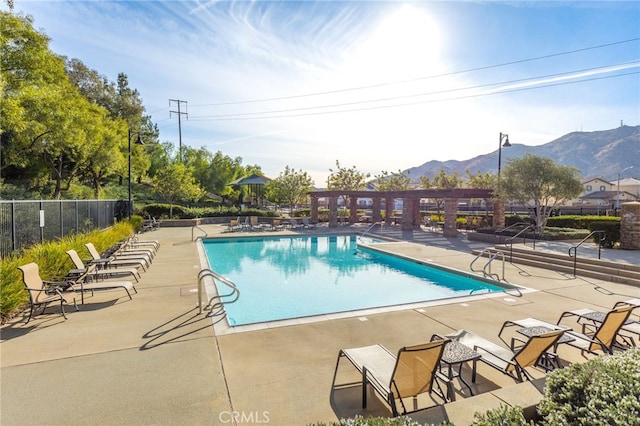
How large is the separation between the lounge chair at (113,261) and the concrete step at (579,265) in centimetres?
1079

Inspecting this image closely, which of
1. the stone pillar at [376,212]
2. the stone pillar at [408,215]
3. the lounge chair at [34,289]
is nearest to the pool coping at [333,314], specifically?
the lounge chair at [34,289]

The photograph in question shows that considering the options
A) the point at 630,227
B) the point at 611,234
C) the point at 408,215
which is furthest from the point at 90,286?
the point at 408,215

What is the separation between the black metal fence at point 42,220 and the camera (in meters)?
7.60

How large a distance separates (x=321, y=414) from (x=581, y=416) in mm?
2085

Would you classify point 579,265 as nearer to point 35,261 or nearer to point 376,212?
point 35,261

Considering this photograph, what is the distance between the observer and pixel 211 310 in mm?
6449

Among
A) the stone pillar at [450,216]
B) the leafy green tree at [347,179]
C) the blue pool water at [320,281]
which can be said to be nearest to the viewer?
the blue pool water at [320,281]

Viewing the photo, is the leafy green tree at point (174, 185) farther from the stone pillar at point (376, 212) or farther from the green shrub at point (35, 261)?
Answer: the green shrub at point (35, 261)

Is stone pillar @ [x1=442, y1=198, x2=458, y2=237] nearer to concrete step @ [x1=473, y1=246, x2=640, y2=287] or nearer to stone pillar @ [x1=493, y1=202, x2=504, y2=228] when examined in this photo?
stone pillar @ [x1=493, y1=202, x2=504, y2=228]

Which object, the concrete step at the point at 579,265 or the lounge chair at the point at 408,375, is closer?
the lounge chair at the point at 408,375

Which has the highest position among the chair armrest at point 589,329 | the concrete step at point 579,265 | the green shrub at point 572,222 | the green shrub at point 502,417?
the green shrub at point 572,222

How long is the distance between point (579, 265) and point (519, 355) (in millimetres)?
8642

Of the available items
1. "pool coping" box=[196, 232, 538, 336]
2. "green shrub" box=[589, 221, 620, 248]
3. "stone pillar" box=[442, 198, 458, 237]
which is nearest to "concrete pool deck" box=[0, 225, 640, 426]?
"pool coping" box=[196, 232, 538, 336]

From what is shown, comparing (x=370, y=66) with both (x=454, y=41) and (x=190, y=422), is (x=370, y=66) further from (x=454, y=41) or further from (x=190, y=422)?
(x=190, y=422)
